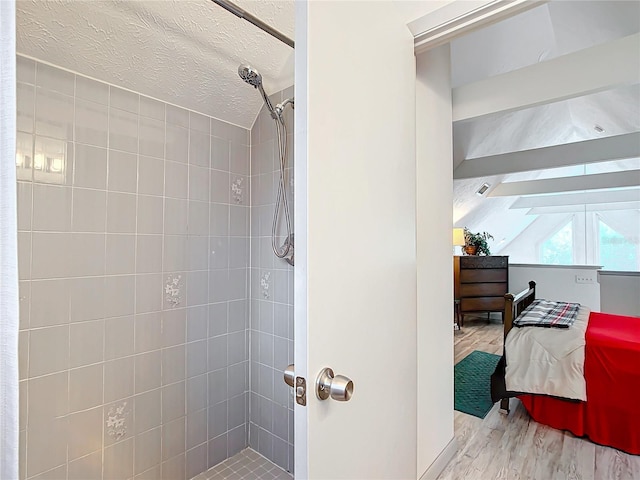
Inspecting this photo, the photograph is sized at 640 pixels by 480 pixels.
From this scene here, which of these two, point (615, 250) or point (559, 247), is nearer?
point (615, 250)

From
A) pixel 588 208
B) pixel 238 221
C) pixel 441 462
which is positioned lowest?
pixel 441 462

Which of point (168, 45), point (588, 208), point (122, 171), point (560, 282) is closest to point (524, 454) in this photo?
point (122, 171)

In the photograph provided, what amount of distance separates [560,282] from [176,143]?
5587 mm

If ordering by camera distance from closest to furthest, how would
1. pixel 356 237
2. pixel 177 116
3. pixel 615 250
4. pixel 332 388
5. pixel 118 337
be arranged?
1. pixel 332 388
2. pixel 356 237
3. pixel 118 337
4. pixel 177 116
5. pixel 615 250

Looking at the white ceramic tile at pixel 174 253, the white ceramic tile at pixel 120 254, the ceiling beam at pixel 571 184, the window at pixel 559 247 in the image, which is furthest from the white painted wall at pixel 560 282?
the white ceramic tile at pixel 120 254

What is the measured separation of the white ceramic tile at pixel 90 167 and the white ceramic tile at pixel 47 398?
0.76 m

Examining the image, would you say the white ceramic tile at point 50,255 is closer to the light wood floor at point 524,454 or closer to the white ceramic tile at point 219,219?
the white ceramic tile at point 219,219

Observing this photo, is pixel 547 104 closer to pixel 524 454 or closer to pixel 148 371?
pixel 524 454

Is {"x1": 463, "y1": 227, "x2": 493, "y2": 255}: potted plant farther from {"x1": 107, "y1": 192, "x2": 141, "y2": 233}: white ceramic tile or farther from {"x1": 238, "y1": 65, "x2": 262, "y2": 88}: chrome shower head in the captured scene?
{"x1": 107, "y1": 192, "x2": 141, "y2": 233}: white ceramic tile

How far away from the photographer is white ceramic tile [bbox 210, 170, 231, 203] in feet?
5.90

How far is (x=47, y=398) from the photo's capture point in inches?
50.1

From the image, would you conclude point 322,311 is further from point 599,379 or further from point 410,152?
point 599,379

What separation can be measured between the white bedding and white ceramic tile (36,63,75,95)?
9.38ft

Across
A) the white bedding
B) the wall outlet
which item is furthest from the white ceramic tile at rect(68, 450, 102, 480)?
the wall outlet
